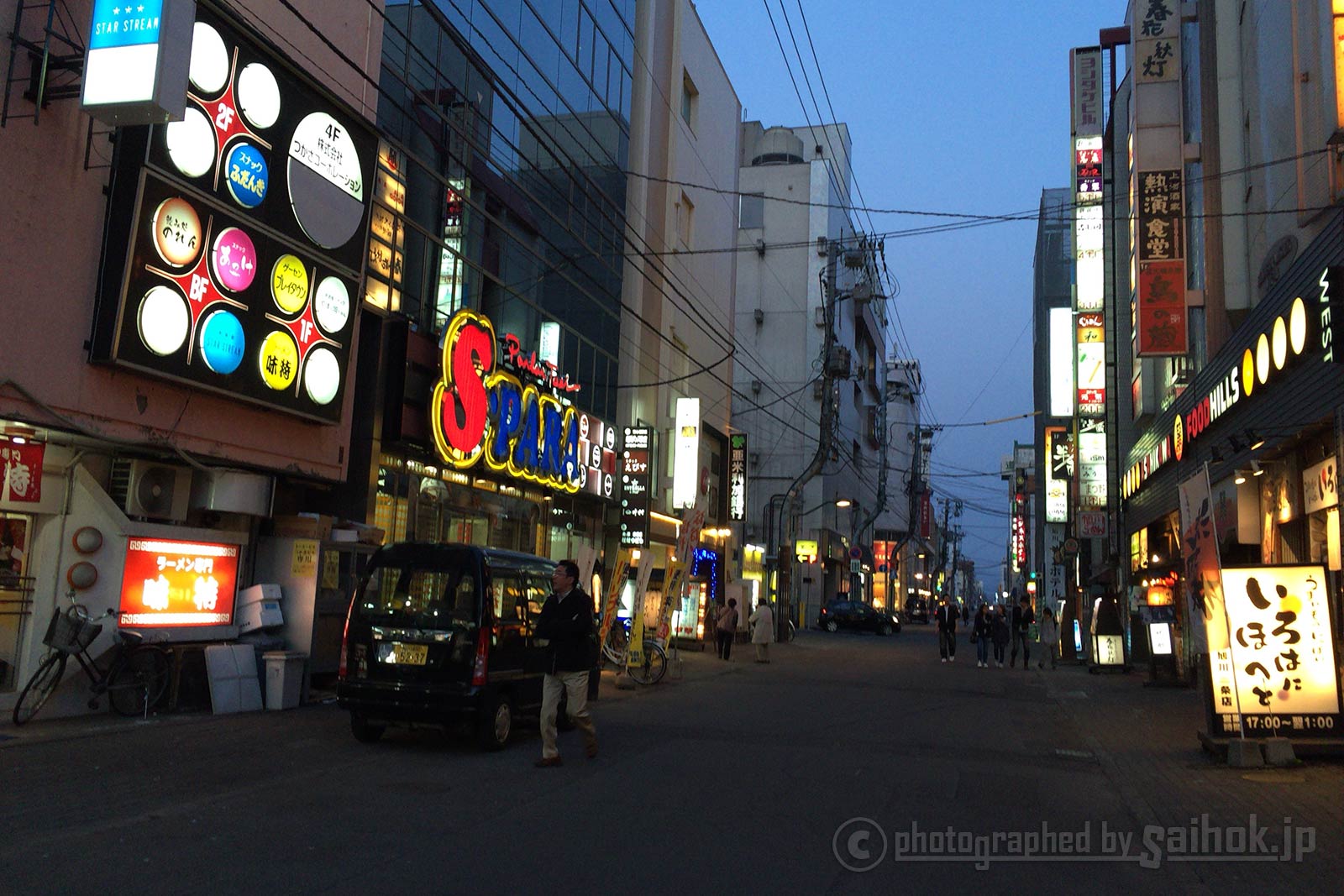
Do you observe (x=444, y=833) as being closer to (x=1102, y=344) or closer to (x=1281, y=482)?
(x=1281, y=482)

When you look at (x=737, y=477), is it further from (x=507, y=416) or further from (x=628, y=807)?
(x=628, y=807)

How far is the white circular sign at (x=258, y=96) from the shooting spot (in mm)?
13148

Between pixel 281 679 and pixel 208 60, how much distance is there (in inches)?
300

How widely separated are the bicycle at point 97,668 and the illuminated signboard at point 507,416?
6378 mm

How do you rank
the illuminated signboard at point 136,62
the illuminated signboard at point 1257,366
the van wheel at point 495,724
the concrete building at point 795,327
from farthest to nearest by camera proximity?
the concrete building at point 795,327
the illuminated signboard at point 1257,366
the van wheel at point 495,724
the illuminated signboard at point 136,62

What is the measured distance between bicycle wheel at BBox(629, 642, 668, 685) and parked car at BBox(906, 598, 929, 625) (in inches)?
Answer: 2502

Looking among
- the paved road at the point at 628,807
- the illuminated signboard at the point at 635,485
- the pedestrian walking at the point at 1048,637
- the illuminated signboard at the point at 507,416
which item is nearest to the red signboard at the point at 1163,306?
the paved road at the point at 628,807

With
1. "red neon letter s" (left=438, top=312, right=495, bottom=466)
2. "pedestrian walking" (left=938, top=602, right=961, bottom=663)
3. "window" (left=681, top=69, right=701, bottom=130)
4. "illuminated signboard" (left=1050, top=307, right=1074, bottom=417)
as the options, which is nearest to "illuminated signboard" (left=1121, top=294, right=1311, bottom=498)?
"pedestrian walking" (left=938, top=602, right=961, bottom=663)

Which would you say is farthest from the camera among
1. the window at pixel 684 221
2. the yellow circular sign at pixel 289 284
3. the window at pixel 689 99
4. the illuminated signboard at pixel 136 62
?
the window at pixel 689 99

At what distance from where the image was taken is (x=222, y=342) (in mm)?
12773

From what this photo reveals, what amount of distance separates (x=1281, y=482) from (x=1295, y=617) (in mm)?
5814

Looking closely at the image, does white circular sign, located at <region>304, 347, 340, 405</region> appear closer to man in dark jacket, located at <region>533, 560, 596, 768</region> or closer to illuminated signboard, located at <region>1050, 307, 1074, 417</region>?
man in dark jacket, located at <region>533, 560, 596, 768</region>

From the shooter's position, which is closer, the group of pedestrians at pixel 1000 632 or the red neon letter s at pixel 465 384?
the red neon letter s at pixel 465 384

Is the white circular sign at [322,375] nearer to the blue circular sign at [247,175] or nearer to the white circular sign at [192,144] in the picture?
the blue circular sign at [247,175]
